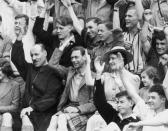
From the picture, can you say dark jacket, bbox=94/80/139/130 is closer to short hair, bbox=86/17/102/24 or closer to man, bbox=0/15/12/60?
short hair, bbox=86/17/102/24

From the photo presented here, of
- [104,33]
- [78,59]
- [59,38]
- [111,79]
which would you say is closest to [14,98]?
[59,38]

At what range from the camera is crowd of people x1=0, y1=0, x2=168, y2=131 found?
9195mm

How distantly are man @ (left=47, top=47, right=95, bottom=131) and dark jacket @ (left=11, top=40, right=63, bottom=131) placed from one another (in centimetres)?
22

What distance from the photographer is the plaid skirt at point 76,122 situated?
965 cm

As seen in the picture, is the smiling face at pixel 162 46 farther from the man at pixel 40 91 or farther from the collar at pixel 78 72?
the man at pixel 40 91

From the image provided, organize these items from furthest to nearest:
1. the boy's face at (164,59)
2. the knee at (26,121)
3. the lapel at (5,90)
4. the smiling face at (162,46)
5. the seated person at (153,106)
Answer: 1. the lapel at (5,90)
2. the knee at (26,121)
3. the smiling face at (162,46)
4. the boy's face at (164,59)
5. the seated person at (153,106)

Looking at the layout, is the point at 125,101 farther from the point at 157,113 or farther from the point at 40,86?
the point at 40,86

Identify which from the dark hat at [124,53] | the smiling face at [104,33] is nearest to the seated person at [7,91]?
the smiling face at [104,33]

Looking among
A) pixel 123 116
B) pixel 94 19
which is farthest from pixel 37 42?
pixel 123 116

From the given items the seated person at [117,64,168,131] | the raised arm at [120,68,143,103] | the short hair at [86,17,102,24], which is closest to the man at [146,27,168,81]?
the raised arm at [120,68,143,103]

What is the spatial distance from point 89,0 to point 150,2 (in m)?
1.00

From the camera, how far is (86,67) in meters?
9.70

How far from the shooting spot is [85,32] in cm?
1030

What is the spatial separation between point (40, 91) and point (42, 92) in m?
0.03
